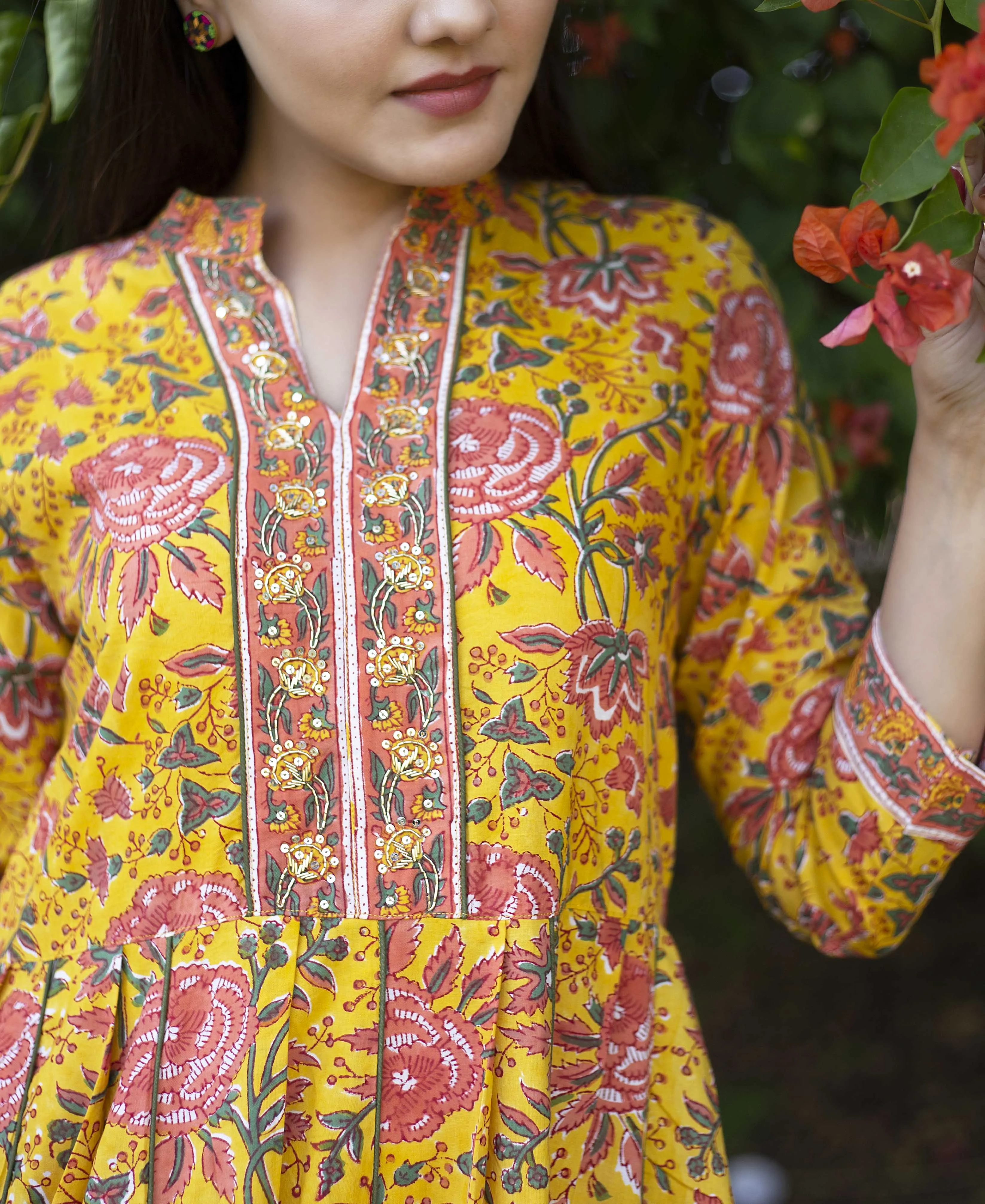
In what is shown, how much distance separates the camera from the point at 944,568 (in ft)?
2.98

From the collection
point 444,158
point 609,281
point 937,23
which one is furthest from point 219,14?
point 937,23

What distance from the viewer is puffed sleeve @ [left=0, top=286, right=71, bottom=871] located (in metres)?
1.01

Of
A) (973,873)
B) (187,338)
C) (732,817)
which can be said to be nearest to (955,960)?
(973,873)

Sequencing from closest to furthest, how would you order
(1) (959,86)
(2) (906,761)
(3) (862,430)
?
(1) (959,86) < (2) (906,761) < (3) (862,430)

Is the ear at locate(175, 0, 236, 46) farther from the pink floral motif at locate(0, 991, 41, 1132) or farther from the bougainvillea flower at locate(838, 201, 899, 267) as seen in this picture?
the pink floral motif at locate(0, 991, 41, 1132)

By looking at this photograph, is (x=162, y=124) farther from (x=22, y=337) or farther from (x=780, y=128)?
(x=780, y=128)

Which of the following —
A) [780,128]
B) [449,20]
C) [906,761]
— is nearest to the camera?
[449,20]

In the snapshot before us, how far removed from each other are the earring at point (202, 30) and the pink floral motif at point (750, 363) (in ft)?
1.47

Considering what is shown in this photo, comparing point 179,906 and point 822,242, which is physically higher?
point 822,242

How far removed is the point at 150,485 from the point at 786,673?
1.67 ft

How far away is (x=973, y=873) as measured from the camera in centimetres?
248

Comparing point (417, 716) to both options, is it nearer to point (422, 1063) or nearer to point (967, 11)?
point (422, 1063)

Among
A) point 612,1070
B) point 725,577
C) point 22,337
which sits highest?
point 22,337

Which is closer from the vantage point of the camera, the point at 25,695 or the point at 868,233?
the point at 868,233
